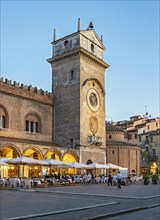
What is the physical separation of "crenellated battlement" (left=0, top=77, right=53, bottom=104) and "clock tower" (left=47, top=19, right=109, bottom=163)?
1.64 metres

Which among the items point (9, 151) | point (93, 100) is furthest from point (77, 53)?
point (9, 151)

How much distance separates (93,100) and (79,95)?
3.92 m

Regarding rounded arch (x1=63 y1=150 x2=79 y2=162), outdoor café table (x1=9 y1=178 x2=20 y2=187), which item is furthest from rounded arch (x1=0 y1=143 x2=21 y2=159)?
rounded arch (x1=63 y1=150 x2=79 y2=162)

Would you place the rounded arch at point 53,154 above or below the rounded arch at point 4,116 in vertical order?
below

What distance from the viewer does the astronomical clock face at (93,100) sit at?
131ft

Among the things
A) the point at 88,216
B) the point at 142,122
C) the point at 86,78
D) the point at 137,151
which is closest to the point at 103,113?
the point at 86,78

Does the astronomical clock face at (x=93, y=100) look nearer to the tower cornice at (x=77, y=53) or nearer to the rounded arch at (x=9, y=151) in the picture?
the tower cornice at (x=77, y=53)

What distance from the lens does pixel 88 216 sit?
35.1 feet

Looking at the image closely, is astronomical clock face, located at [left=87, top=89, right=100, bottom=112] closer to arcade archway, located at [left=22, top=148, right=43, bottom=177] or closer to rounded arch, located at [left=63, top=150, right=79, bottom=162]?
rounded arch, located at [left=63, top=150, right=79, bottom=162]

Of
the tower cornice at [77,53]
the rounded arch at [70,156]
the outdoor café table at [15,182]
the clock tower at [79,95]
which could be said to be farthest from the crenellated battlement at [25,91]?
the outdoor café table at [15,182]

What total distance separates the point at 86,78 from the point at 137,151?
15180 mm

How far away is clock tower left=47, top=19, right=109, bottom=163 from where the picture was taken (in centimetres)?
3766

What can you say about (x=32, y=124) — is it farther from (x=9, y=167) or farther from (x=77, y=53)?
(x=77, y=53)

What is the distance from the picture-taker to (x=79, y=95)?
3775cm
